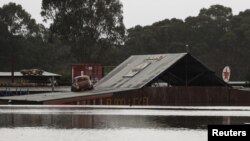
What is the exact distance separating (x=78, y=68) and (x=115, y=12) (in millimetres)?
55398

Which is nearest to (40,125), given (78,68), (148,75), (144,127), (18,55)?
(144,127)

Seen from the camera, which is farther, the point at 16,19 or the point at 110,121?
the point at 16,19

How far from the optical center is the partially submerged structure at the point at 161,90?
61406 mm

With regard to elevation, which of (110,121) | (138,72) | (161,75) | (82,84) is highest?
(138,72)

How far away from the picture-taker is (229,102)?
66.8 meters

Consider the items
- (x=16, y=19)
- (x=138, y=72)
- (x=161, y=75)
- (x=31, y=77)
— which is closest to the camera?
(x=161, y=75)

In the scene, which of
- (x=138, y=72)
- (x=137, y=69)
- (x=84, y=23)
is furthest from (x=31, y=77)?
(x=138, y=72)

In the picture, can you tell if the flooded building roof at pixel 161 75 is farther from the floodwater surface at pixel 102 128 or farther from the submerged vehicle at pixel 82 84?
the floodwater surface at pixel 102 128

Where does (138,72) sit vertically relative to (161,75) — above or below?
above

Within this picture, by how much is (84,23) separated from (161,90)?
7847 cm

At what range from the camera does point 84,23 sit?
14238 cm

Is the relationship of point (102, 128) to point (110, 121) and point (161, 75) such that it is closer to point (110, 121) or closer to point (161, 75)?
point (110, 121)

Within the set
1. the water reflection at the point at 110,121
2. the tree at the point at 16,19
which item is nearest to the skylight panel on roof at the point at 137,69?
the water reflection at the point at 110,121

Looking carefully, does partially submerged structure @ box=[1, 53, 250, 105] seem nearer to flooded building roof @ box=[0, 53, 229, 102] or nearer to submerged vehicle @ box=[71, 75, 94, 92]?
flooded building roof @ box=[0, 53, 229, 102]
